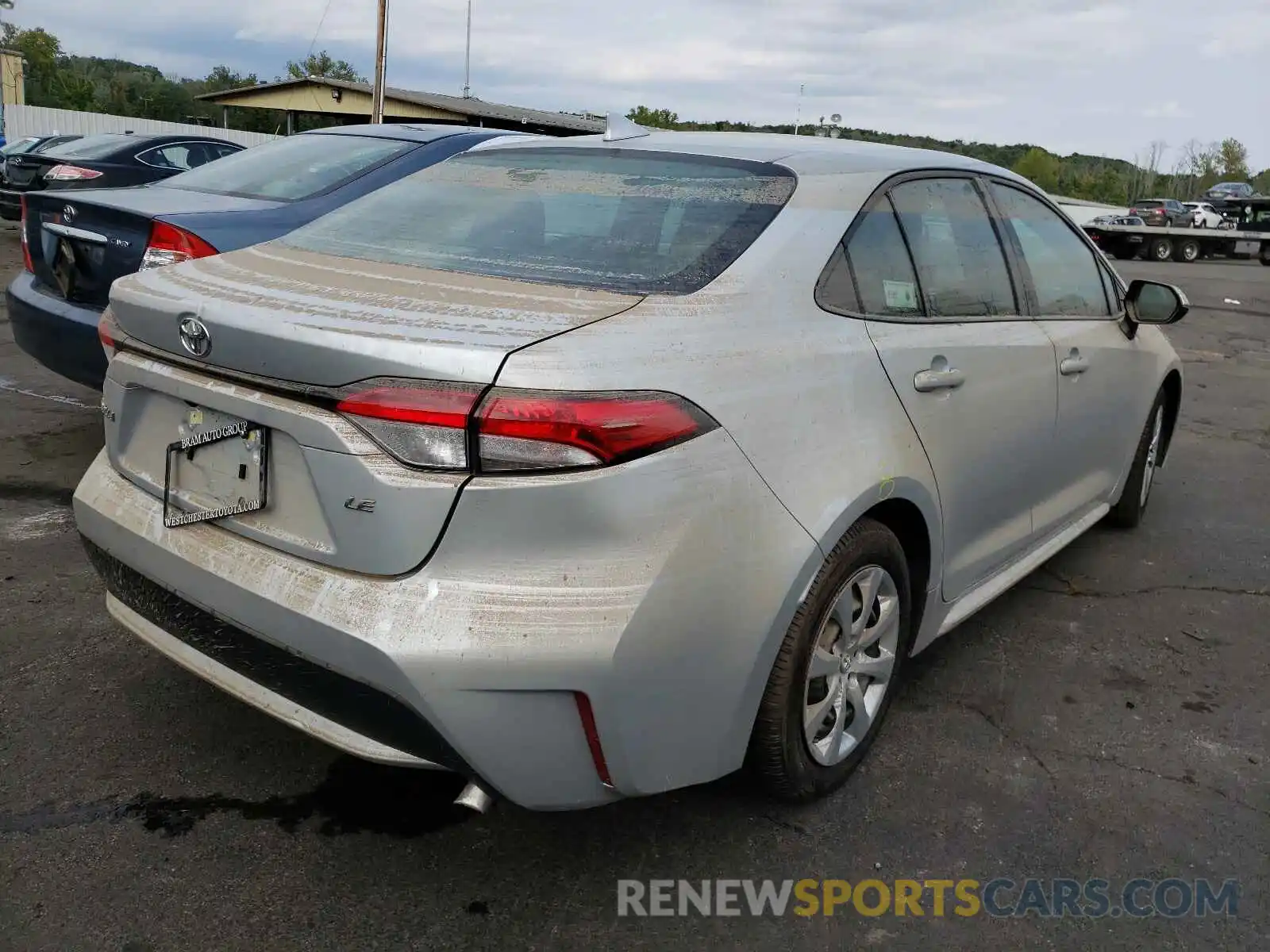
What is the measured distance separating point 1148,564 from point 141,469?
13.1ft

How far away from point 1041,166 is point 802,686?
95.2 meters

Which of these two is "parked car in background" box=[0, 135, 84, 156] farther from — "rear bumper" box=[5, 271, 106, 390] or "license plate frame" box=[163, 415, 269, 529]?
"license plate frame" box=[163, 415, 269, 529]

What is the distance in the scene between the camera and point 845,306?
2.53 metres

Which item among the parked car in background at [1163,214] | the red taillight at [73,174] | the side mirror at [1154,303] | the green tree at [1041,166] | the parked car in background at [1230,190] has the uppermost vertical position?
the green tree at [1041,166]

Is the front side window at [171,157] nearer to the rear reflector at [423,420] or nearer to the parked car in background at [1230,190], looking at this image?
the rear reflector at [423,420]

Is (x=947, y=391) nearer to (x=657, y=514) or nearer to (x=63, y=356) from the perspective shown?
(x=657, y=514)

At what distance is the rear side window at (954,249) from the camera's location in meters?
2.90

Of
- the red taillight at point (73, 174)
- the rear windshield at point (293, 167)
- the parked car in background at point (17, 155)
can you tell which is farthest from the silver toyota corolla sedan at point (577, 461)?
the parked car in background at point (17, 155)

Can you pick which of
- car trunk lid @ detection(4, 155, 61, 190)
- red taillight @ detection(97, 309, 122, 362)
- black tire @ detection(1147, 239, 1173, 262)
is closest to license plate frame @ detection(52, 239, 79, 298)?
red taillight @ detection(97, 309, 122, 362)

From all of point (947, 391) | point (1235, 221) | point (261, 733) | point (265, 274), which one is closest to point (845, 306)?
point (947, 391)

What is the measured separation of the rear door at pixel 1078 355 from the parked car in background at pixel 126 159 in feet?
22.7

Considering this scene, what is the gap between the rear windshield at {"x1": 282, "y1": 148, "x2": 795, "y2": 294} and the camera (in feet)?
7.90

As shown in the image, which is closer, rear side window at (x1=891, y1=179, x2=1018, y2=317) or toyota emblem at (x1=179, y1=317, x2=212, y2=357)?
toyota emblem at (x1=179, y1=317, x2=212, y2=357)

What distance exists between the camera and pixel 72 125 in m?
30.3
